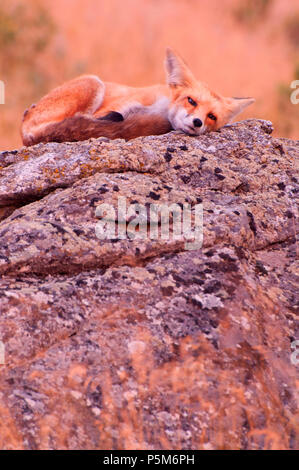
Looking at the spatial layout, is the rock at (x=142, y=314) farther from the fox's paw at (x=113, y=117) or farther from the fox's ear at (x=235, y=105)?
the fox's ear at (x=235, y=105)

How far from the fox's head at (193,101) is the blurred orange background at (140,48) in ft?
23.0

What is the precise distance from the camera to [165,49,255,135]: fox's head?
5.18 meters

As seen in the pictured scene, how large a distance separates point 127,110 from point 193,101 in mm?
717

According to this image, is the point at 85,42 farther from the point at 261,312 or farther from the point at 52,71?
the point at 261,312

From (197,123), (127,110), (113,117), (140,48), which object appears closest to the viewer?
(197,123)

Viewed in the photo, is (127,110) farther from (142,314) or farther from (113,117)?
(142,314)

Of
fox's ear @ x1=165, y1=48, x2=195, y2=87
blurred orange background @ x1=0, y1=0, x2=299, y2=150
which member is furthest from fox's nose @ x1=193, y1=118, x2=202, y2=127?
blurred orange background @ x1=0, y1=0, x2=299, y2=150

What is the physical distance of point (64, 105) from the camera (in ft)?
17.0

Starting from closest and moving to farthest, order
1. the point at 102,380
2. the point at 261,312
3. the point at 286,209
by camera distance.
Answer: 1. the point at 102,380
2. the point at 261,312
3. the point at 286,209

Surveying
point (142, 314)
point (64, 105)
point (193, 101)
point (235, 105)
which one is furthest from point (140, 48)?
point (142, 314)

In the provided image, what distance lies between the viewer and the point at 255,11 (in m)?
19.8

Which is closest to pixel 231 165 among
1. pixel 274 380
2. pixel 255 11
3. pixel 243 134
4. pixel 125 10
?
pixel 243 134

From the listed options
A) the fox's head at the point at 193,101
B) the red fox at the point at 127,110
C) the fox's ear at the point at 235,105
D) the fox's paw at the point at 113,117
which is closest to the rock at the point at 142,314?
the red fox at the point at 127,110
